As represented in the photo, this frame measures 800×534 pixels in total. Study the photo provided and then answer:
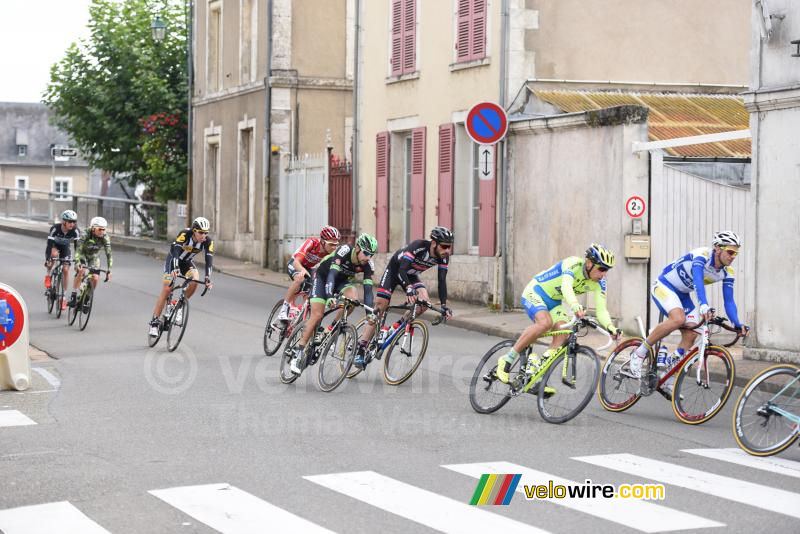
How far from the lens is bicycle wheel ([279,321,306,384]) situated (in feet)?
44.7

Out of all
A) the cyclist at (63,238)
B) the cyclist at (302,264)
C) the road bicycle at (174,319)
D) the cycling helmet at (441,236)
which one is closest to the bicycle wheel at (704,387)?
the cycling helmet at (441,236)

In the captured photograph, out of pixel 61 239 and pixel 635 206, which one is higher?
pixel 635 206

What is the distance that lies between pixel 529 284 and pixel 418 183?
13748 mm

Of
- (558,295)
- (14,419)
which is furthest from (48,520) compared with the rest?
(558,295)

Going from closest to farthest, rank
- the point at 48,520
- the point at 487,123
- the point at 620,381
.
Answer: the point at 48,520, the point at 620,381, the point at 487,123

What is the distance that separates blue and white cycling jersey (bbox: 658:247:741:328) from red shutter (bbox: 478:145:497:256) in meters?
10.3

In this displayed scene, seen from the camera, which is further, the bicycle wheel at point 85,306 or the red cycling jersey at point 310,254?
the bicycle wheel at point 85,306

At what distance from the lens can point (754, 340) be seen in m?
16.1

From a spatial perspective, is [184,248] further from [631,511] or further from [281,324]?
[631,511]

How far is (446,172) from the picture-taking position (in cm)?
2433

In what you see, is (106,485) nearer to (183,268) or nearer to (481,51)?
(183,268)

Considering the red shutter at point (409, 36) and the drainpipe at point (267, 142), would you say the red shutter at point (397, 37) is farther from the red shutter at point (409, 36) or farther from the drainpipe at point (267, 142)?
the drainpipe at point (267, 142)

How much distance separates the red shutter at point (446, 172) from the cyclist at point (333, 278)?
1068 centimetres

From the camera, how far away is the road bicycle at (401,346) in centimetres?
1338
